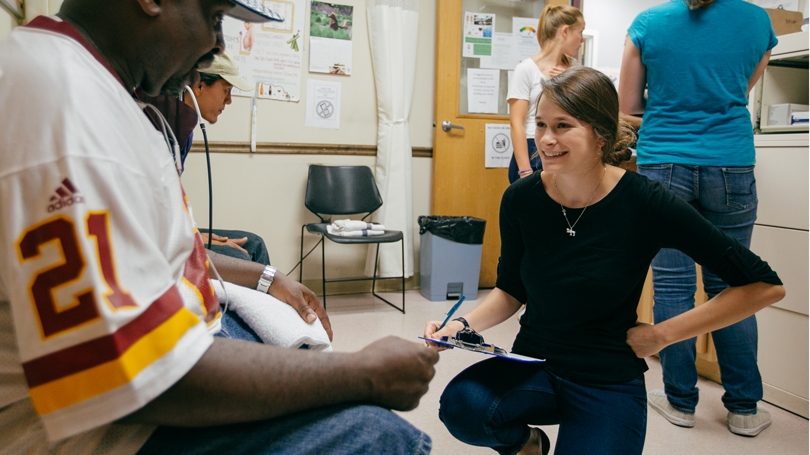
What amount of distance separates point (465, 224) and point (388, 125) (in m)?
0.77

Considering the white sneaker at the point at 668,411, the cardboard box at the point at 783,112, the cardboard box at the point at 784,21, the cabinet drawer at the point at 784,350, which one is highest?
the cardboard box at the point at 784,21

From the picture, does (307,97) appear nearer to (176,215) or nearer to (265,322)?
(265,322)

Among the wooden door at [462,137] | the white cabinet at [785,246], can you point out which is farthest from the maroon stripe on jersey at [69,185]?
the wooden door at [462,137]

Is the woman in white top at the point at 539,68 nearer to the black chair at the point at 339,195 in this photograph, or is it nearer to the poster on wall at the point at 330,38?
the black chair at the point at 339,195

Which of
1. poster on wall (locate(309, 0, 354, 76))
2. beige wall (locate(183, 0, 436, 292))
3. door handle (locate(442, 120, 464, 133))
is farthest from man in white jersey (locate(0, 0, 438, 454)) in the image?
door handle (locate(442, 120, 464, 133))

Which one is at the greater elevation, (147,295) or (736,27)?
(736,27)

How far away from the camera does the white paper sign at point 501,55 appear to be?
3824mm

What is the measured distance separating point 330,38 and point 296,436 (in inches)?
124

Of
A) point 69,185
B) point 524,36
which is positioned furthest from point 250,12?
point 524,36

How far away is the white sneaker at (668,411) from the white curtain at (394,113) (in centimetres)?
180

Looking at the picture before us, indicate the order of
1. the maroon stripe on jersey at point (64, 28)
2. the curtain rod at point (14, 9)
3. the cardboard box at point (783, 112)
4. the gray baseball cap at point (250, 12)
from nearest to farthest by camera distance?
the maroon stripe on jersey at point (64, 28)
the gray baseball cap at point (250, 12)
the curtain rod at point (14, 9)
the cardboard box at point (783, 112)

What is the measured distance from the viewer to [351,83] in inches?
141

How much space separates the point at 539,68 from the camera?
2.74 meters

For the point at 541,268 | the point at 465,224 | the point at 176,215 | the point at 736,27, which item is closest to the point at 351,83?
the point at 465,224
